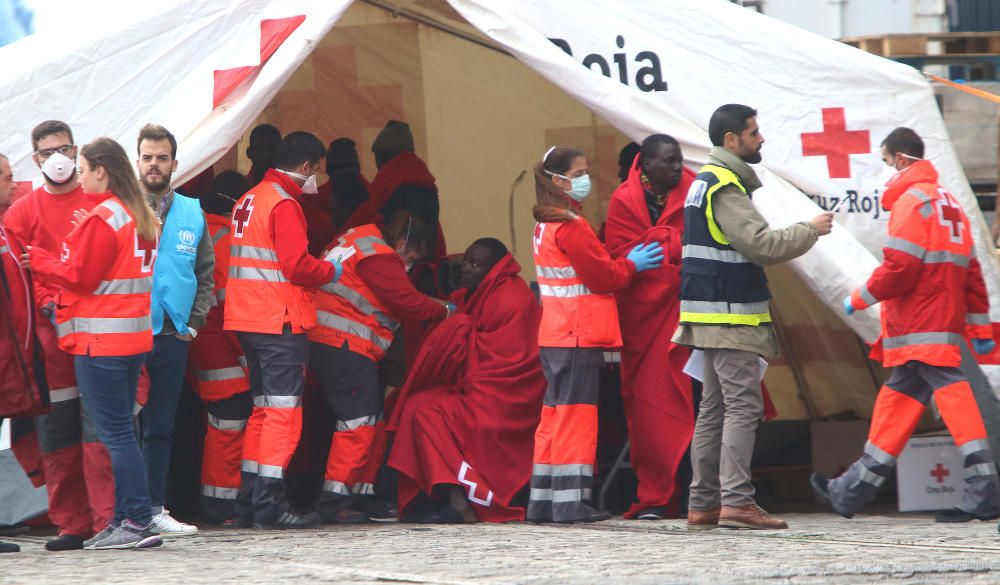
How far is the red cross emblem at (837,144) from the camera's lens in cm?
666

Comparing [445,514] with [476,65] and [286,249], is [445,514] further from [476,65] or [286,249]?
[476,65]

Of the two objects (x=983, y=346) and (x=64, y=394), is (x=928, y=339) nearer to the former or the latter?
(x=983, y=346)

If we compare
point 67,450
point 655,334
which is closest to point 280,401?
point 67,450

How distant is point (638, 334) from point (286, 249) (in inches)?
62.7

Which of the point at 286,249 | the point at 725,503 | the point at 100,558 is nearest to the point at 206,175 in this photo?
the point at 286,249

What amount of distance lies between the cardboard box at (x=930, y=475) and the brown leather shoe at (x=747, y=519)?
3.87 ft

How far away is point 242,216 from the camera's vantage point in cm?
657

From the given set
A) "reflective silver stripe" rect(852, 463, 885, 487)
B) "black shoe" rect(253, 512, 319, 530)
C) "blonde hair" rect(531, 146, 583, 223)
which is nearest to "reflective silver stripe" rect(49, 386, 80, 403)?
"black shoe" rect(253, 512, 319, 530)

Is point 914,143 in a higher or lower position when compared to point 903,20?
lower

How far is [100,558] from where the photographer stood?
5238 millimetres

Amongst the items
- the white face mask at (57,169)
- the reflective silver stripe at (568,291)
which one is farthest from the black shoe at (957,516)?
the white face mask at (57,169)

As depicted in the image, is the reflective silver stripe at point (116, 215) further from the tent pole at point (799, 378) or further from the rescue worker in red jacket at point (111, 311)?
the tent pole at point (799, 378)

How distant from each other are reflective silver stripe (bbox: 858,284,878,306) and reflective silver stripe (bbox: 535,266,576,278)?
121 cm

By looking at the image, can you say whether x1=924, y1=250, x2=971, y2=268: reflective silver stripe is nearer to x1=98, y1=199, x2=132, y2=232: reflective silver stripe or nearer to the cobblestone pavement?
the cobblestone pavement
